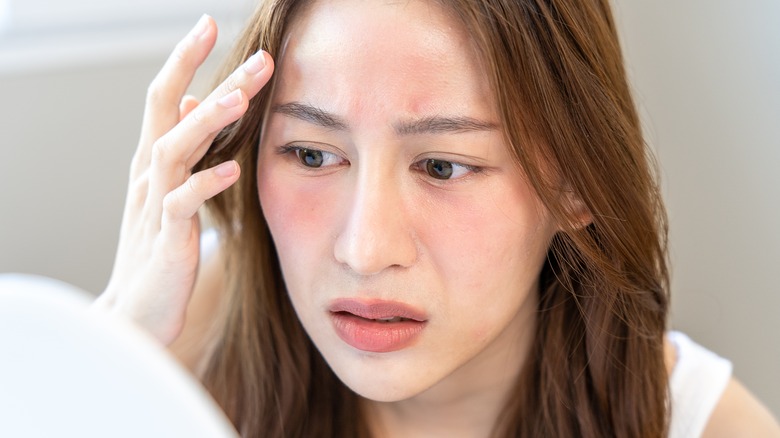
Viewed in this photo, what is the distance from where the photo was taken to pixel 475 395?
3.86 feet

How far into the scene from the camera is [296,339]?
1223mm

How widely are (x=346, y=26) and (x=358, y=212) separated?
0.62 ft

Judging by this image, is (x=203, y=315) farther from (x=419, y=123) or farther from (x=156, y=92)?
(x=419, y=123)

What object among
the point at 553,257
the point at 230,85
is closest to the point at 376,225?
the point at 230,85

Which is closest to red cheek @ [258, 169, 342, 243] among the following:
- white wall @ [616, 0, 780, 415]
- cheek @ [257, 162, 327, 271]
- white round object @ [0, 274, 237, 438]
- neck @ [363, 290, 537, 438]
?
cheek @ [257, 162, 327, 271]

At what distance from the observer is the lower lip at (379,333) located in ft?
3.11

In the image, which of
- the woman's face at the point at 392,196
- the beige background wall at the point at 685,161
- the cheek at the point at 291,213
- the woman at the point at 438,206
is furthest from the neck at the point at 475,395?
the beige background wall at the point at 685,161

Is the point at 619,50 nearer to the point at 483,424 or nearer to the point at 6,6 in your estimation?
the point at 483,424

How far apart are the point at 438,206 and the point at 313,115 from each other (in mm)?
157

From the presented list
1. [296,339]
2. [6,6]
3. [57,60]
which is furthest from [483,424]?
[6,6]

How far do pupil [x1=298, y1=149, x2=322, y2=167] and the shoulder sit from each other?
0.59 m

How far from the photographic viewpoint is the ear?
0.97m

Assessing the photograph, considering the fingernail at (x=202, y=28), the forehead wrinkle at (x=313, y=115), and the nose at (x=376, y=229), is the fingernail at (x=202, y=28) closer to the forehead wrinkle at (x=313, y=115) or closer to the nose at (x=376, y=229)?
the forehead wrinkle at (x=313, y=115)

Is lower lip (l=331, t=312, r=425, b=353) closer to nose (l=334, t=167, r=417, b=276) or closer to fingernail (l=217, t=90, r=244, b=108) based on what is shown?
nose (l=334, t=167, r=417, b=276)
